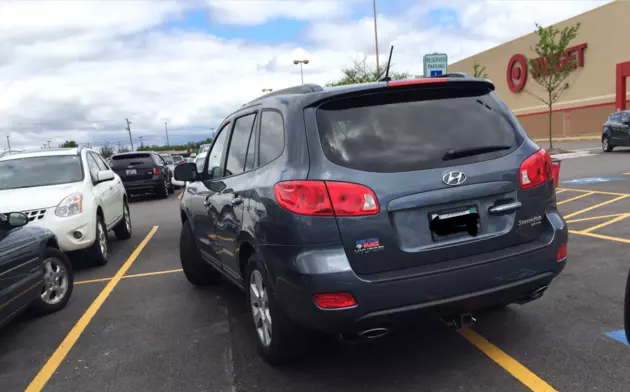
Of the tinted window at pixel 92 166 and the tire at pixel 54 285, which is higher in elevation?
the tinted window at pixel 92 166

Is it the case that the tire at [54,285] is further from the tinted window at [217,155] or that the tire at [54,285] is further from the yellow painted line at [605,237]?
the yellow painted line at [605,237]

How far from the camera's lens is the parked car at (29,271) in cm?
458

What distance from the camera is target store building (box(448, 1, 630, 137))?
35.4 metres

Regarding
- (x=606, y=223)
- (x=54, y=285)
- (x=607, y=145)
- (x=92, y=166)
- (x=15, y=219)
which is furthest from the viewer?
(x=607, y=145)

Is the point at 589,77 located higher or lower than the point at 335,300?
higher

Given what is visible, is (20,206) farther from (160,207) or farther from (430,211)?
(160,207)

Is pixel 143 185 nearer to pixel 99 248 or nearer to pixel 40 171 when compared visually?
pixel 40 171

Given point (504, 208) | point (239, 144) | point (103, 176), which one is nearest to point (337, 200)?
point (504, 208)

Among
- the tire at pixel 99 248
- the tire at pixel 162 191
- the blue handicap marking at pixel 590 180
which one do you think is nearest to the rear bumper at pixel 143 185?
the tire at pixel 162 191

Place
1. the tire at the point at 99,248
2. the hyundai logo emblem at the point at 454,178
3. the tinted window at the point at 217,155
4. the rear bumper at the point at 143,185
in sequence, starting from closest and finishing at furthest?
1. the hyundai logo emblem at the point at 454,178
2. the tinted window at the point at 217,155
3. the tire at the point at 99,248
4. the rear bumper at the point at 143,185

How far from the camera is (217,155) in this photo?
5.24m

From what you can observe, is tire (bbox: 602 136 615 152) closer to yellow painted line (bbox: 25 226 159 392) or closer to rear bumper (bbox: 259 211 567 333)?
yellow painted line (bbox: 25 226 159 392)

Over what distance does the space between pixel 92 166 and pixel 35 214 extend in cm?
195

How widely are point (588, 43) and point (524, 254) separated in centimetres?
4082
